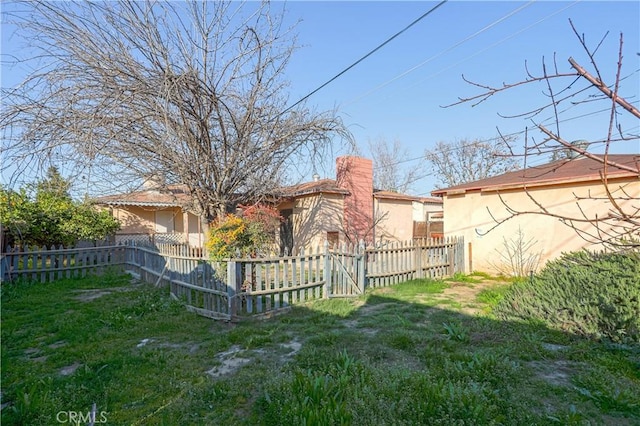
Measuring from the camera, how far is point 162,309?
6.05 metres

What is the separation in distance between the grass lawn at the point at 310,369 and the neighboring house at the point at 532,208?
3.49 meters

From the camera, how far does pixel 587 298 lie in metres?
4.48

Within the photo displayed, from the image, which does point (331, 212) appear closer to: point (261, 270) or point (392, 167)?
point (261, 270)

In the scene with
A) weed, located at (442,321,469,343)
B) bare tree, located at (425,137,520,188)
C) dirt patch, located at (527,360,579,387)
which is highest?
bare tree, located at (425,137,520,188)

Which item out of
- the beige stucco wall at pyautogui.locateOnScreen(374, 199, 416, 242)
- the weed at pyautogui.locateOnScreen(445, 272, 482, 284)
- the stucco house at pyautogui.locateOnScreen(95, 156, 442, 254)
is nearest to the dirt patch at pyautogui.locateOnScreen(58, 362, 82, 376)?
the stucco house at pyautogui.locateOnScreen(95, 156, 442, 254)

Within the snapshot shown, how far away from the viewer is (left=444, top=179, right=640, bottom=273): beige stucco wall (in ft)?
26.3

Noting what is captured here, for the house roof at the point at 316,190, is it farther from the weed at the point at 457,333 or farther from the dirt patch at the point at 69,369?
the dirt patch at the point at 69,369

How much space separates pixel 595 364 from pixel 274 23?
353 inches

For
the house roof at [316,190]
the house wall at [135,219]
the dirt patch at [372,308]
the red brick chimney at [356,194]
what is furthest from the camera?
the house wall at [135,219]

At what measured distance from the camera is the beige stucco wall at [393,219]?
14.4 meters

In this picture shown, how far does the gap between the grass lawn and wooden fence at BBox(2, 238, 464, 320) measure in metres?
0.38

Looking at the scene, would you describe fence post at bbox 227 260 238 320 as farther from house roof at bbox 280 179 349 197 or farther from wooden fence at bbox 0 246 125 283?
house roof at bbox 280 179 349 197

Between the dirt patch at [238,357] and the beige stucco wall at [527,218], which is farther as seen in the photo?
the beige stucco wall at [527,218]

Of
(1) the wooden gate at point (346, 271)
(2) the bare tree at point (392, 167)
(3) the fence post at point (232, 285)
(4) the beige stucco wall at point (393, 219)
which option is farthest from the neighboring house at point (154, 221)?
(2) the bare tree at point (392, 167)
